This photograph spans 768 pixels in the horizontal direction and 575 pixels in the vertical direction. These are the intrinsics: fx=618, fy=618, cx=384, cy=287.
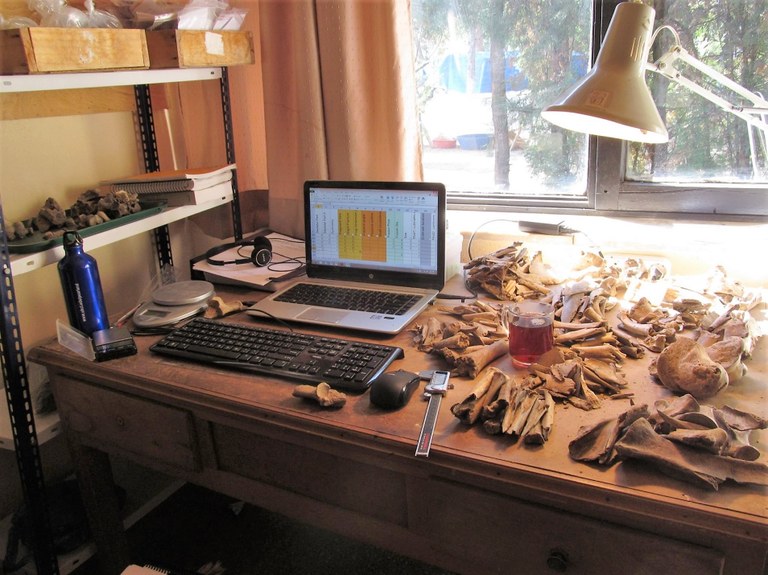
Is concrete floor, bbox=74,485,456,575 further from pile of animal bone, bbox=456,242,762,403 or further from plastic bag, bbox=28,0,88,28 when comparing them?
plastic bag, bbox=28,0,88,28

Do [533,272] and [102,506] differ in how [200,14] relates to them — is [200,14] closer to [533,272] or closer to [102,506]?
[533,272]

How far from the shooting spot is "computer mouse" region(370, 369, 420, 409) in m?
0.91

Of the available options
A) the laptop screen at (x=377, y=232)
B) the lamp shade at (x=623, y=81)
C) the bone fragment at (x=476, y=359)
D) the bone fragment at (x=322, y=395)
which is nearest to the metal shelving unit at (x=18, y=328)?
the laptop screen at (x=377, y=232)

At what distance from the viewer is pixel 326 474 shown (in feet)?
3.26

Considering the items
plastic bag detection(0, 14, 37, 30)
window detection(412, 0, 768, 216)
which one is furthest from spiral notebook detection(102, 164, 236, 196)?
window detection(412, 0, 768, 216)

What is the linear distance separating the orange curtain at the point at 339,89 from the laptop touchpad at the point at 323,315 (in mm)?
488

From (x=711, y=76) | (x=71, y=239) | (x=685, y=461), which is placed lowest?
(x=685, y=461)

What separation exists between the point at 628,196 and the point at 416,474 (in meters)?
1.07

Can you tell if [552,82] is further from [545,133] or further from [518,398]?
[518,398]

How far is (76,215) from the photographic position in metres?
1.33

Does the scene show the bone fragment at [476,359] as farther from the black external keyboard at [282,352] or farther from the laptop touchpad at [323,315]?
the laptop touchpad at [323,315]

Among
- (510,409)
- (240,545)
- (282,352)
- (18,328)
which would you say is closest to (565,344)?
(510,409)

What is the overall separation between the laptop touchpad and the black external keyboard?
77 mm

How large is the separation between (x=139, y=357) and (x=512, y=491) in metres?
0.73
